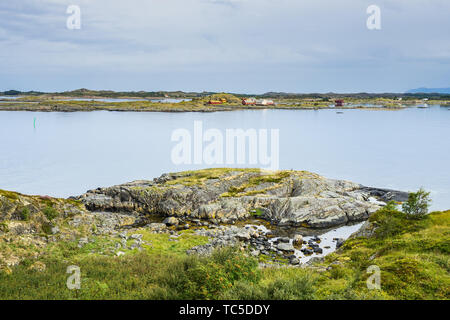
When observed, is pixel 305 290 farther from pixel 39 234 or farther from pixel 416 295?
pixel 39 234

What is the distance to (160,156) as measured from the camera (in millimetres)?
68250

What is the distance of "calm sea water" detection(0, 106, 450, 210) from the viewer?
163ft

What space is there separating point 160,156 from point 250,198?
35.1 m

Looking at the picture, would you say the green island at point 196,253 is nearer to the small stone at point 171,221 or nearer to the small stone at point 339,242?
the small stone at point 171,221

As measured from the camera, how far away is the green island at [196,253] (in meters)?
12.0

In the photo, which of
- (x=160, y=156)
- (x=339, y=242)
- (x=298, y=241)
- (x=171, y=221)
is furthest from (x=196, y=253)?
(x=160, y=156)

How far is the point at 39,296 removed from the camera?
11812mm

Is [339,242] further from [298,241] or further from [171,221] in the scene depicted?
[171,221]

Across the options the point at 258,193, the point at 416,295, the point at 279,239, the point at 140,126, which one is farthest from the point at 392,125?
the point at 416,295

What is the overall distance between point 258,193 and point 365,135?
71.4 meters

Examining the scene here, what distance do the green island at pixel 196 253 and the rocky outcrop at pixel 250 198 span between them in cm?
16

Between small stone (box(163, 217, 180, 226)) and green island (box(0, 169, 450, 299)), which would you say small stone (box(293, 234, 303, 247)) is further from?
small stone (box(163, 217, 180, 226))

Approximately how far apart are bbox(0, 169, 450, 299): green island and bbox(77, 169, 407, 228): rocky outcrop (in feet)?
0.53

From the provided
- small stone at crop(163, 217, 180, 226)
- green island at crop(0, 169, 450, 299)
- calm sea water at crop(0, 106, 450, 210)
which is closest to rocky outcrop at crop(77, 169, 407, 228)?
green island at crop(0, 169, 450, 299)
